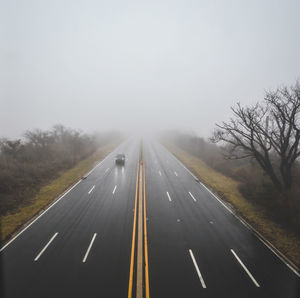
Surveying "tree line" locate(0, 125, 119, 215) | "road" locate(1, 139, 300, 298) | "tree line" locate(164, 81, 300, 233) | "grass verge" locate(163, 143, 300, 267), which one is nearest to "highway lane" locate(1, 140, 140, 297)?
"road" locate(1, 139, 300, 298)

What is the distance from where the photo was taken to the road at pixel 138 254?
6520 millimetres

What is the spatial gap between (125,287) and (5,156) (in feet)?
74.4

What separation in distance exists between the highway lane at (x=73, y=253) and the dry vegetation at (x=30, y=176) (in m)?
1.74

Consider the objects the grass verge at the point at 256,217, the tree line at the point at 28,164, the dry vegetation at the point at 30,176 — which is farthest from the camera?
the tree line at the point at 28,164

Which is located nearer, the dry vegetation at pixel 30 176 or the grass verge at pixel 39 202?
the grass verge at pixel 39 202

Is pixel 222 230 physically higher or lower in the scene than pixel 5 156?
lower

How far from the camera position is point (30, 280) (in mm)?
6656

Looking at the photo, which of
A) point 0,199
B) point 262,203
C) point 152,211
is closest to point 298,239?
point 262,203

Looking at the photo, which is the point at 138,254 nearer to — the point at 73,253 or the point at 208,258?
the point at 73,253

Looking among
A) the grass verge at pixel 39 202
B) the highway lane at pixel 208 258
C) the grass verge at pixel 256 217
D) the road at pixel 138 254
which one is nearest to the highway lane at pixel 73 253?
the road at pixel 138 254

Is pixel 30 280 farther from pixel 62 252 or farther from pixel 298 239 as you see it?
pixel 298 239

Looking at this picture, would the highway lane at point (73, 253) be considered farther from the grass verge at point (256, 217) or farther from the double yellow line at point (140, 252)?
the grass verge at point (256, 217)

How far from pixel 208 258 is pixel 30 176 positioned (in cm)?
1881

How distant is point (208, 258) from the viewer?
8102 mm
